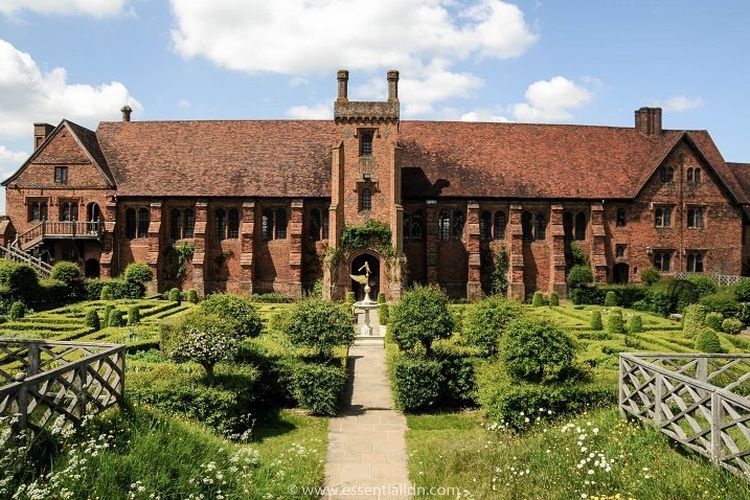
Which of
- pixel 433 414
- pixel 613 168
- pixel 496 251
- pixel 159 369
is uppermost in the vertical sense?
pixel 613 168

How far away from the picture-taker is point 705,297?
107 feet

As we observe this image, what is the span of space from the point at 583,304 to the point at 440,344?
72.9 ft

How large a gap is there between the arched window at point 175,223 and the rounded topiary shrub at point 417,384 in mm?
29658

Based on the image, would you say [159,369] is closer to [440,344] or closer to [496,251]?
[440,344]

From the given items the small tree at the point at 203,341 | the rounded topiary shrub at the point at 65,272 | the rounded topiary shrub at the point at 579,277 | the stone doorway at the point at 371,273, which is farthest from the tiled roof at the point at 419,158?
the small tree at the point at 203,341

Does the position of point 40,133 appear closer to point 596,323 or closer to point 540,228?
point 540,228

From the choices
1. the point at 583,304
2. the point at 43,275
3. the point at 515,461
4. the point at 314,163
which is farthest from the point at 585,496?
the point at 43,275

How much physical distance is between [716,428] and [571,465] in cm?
257

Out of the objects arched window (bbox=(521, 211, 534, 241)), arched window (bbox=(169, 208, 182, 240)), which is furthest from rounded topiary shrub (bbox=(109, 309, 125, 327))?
arched window (bbox=(521, 211, 534, 241))

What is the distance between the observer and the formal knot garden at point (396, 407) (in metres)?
9.30

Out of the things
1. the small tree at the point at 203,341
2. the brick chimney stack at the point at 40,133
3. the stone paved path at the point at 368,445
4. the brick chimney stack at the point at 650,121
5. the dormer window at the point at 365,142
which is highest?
the brick chimney stack at the point at 650,121

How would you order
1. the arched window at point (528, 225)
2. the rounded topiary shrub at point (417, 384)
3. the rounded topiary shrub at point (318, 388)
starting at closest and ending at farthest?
1. the rounded topiary shrub at point (318, 388)
2. the rounded topiary shrub at point (417, 384)
3. the arched window at point (528, 225)

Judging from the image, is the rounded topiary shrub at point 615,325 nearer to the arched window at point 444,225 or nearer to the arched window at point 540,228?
the arched window at point 540,228

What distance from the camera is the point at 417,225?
4162 centimetres
